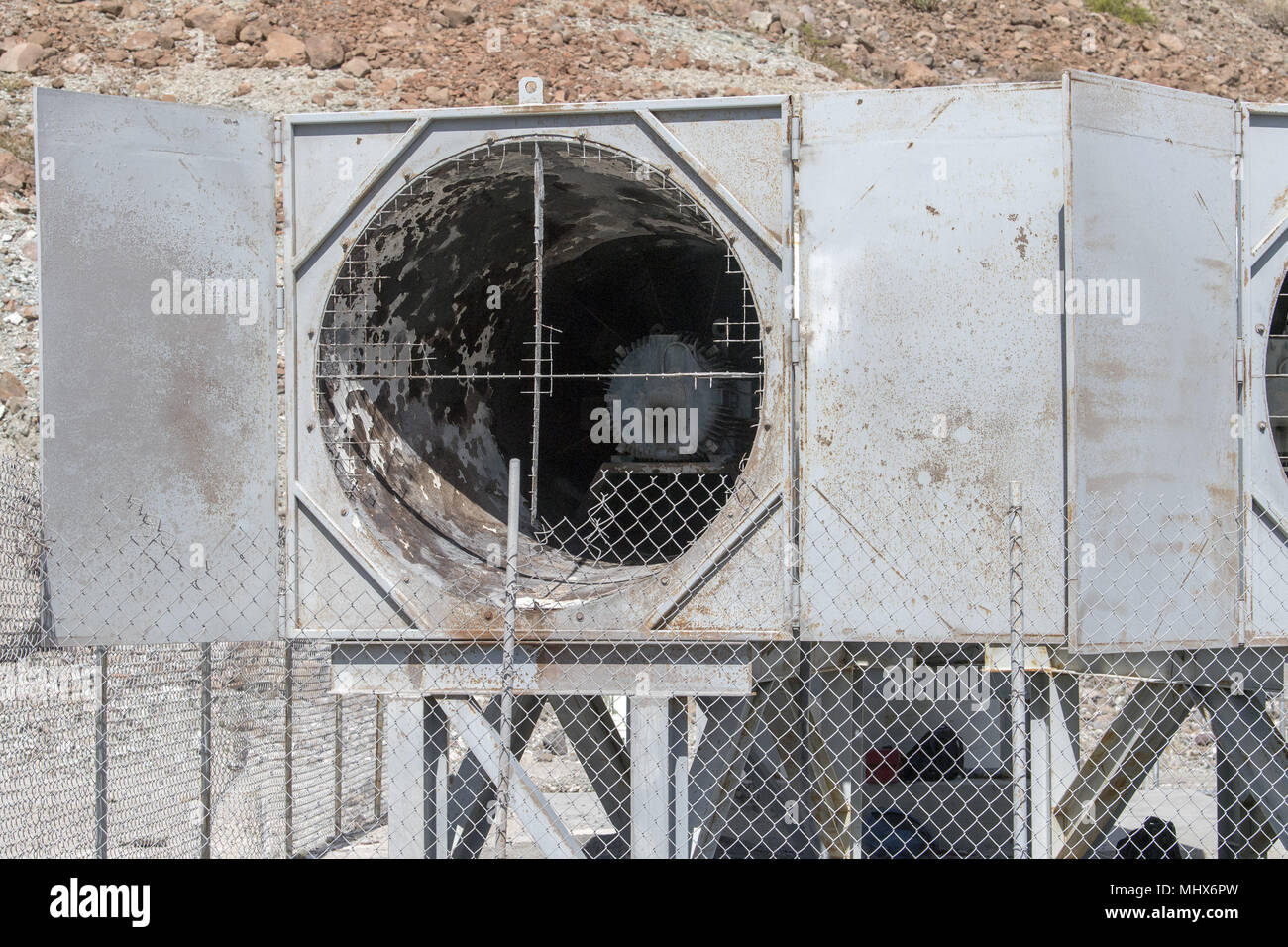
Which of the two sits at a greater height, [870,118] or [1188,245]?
[870,118]

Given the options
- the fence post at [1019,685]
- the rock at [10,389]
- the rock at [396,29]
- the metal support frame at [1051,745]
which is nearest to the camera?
the fence post at [1019,685]

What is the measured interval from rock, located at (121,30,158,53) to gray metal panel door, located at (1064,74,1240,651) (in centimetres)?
1439

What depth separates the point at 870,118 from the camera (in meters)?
4.12

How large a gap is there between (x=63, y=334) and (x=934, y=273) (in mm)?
3082

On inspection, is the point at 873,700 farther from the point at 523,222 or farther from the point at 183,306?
the point at 183,306

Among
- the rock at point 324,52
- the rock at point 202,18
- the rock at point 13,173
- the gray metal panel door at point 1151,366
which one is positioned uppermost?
the rock at point 202,18

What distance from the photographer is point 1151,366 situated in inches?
161

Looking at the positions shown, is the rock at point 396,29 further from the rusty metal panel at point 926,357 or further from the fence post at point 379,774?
the rusty metal panel at point 926,357

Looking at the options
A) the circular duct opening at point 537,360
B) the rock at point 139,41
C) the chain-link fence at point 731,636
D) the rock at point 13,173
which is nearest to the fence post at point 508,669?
the chain-link fence at point 731,636

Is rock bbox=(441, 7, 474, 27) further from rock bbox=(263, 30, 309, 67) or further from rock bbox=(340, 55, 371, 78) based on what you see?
rock bbox=(263, 30, 309, 67)

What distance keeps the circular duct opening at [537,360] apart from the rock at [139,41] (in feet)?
36.9

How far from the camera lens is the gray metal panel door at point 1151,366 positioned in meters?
3.95

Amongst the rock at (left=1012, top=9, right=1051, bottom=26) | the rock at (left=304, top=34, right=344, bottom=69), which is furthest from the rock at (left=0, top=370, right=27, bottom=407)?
the rock at (left=1012, top=9, right=1051, bottom=26)
